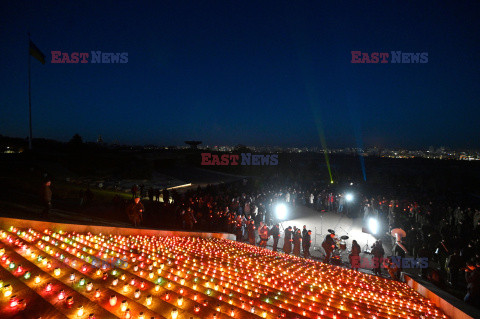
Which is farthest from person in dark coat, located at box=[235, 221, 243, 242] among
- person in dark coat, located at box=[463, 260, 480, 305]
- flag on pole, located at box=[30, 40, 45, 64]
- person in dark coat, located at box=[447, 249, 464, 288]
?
flag on pole, located at box=[30, 40, 45, 64]

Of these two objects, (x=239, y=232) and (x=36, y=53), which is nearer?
(x=239, y=232)

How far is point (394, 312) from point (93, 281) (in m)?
4.59

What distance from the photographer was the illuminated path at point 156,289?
2432 mm

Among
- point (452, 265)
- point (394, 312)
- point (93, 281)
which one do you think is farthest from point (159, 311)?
point (452, 265)

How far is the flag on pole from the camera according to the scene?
1889cm

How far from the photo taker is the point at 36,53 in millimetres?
19125

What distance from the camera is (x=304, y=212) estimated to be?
17.9 metres

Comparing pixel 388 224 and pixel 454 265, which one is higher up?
pixel 454 265

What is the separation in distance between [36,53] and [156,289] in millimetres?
24672

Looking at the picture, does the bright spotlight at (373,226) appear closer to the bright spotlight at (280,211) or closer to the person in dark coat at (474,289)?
the bright spotlight at (280,211)

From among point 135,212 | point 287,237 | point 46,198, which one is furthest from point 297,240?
point 46,198

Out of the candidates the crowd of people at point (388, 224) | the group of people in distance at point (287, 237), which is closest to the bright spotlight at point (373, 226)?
the crowd of people at point (388, 224)

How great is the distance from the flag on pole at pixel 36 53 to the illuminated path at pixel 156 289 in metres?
21.4

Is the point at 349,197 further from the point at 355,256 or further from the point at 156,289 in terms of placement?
the point at 156,289
